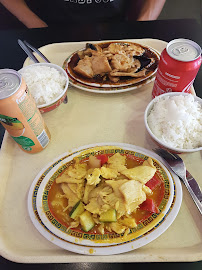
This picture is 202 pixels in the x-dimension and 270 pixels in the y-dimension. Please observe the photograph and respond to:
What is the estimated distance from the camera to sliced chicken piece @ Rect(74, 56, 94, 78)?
5.05 ft

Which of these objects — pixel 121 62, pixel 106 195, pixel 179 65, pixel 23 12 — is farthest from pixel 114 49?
pixel 23 12

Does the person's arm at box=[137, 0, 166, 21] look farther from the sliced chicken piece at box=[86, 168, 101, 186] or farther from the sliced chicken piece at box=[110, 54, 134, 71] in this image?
the sliced chicken piece at box=[86, 168, 101, 186]

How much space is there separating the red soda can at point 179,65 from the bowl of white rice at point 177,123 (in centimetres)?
6

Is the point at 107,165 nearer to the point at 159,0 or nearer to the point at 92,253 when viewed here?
the point at 92,253

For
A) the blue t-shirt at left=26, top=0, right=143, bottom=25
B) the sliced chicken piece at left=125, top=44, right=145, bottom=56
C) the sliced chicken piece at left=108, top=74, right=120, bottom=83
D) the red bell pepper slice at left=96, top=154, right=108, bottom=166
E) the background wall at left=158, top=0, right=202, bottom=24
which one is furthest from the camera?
the background wall at left=158, top=0, right=202, bottom=24

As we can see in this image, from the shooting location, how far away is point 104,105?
1524 mm

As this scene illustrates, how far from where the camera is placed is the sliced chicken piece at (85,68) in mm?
1538

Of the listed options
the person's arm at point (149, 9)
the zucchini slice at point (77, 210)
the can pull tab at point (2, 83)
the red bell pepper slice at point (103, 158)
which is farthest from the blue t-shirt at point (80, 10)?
the zucchini slice at point (77, 210)

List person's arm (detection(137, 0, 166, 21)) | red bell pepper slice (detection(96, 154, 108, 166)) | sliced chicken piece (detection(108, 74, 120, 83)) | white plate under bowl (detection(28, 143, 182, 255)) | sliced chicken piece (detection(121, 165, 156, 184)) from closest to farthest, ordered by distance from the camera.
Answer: white plate under bowl (detection(28, 143, 182, 255)) → sliced chicken piece (detection(121, 165, 156, 184)) → red bell pepper slice (detection(96, 154, 108, 166)) → sliced chicken piece (detection(108, 74, 120, 83)) → person's arm (detection(137, 0, 166, 21))

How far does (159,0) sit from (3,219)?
2.41 metres

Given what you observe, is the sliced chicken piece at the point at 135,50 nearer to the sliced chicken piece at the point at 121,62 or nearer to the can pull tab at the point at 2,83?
the sliced chicken piece at the point at 121,62

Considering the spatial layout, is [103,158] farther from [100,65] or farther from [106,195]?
[100,65]

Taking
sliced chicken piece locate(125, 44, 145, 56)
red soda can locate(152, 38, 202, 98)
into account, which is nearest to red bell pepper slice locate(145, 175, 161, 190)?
red soda can locate(152, 38, 202, 98)

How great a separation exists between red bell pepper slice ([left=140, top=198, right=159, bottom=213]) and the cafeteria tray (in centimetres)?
12
